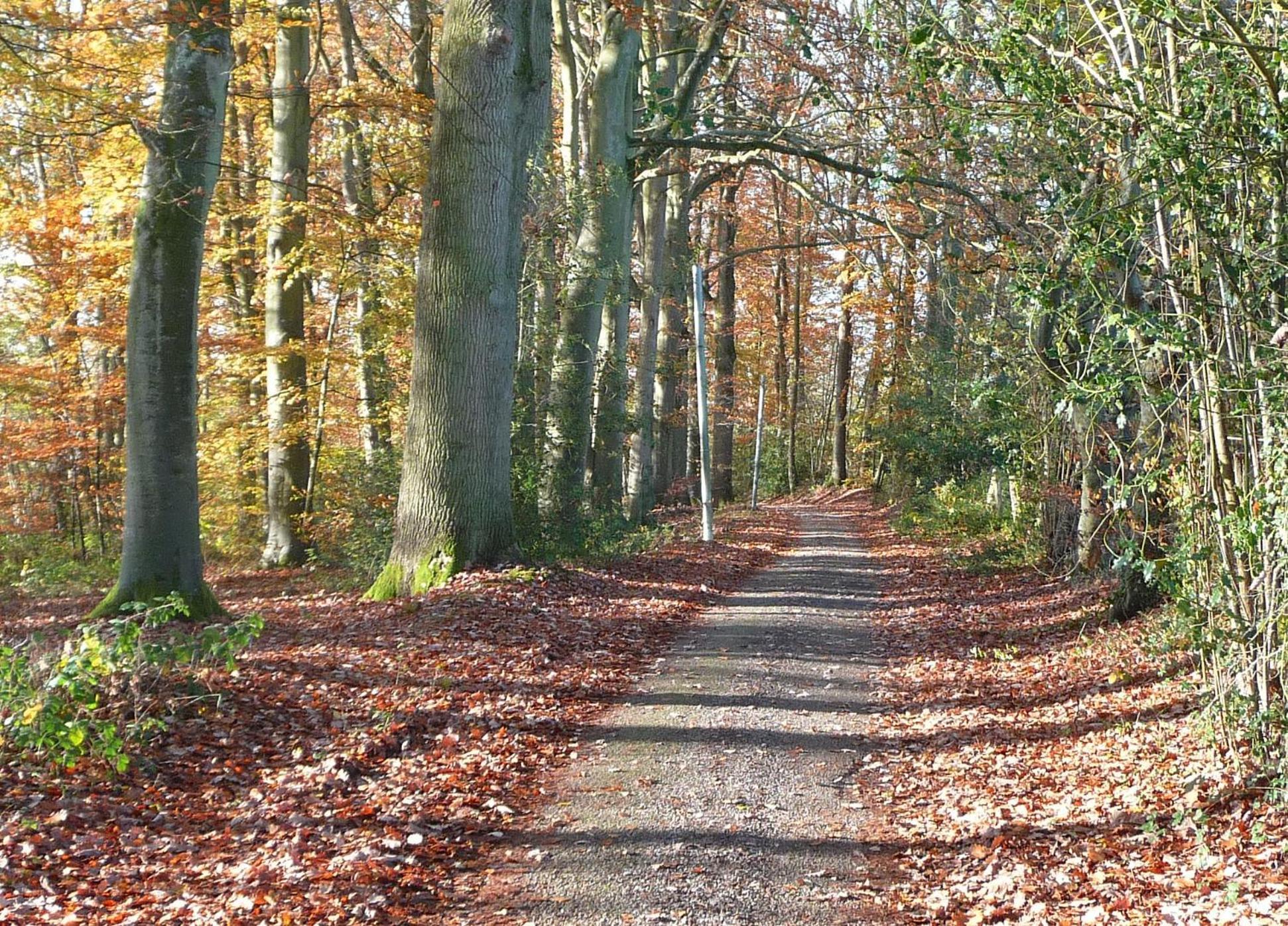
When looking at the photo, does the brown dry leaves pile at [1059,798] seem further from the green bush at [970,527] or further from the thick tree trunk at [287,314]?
the thick tree trunk at [287,314]

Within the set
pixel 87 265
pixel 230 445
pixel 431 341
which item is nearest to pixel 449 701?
pixel 431 341

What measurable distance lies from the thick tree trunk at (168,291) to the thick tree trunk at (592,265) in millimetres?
6084

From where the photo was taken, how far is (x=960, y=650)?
988 centimetres

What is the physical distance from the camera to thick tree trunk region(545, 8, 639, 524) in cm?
1484

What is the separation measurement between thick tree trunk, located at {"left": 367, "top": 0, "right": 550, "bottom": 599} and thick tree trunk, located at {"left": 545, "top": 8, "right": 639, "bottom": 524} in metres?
3.97

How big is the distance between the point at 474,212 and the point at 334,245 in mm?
6569

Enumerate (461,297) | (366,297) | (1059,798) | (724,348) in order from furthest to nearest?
(724,348) < (366,297) < (461,297) < (1059,798)

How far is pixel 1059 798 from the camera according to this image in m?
5.60

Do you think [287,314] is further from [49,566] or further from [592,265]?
[49,566]

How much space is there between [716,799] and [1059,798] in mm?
1882

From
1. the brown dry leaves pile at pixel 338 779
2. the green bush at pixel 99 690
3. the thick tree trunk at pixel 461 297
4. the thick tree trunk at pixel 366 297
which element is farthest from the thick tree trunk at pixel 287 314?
the green bush at pixel 99 690

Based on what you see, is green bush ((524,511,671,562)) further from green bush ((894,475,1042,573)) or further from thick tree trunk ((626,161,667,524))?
green bush ((894,475,1042,573))

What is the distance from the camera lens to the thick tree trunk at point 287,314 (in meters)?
15.5

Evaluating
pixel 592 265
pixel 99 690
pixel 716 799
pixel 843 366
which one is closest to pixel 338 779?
pixel 99 690
